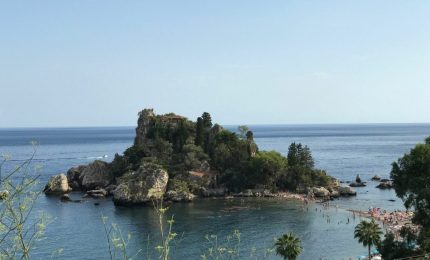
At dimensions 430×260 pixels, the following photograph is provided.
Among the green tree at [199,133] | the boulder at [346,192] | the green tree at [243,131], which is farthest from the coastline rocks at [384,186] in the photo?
the green tree at [199,133]

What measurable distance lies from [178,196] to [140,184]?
26.0 feet

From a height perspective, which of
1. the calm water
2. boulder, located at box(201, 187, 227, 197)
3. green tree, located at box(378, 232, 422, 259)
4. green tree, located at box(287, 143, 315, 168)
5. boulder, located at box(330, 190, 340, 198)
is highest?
green tree, located at box(287, 143, 315, 168)

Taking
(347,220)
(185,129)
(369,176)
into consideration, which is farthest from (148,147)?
(369,176)

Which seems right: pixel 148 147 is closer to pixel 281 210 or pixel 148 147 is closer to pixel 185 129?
pixel 185 129

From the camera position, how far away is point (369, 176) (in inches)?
4852

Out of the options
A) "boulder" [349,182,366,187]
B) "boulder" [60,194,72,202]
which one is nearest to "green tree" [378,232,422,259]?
"boulder" [60,194,72,202]

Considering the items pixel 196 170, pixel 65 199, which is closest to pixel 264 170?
pixel 196 170

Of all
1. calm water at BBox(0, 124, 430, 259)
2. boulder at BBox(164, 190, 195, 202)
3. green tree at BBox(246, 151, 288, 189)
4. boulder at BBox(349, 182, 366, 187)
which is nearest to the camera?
calm water at BBox(0, 124, 430, 259)

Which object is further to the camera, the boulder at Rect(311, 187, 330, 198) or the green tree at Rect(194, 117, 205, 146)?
the green tree at Rect(194, 117, 205, 146)

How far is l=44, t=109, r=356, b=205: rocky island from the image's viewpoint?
91438mm

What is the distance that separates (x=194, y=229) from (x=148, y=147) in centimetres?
3926

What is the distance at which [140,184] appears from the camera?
3401 inches

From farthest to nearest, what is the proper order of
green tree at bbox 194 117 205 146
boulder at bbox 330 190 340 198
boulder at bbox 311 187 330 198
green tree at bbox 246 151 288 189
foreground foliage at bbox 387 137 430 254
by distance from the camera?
green tree at bbox 194 117 205 146
green tree at bbox 246 151 288 189
boulder at bbox 330 190 340 198
boulder at bbox 311 187 330 198
foreground foliage at bbox 387 137 430 254

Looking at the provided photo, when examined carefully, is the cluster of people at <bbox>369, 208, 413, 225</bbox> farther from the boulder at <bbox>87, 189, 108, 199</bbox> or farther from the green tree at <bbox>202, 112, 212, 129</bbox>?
the boulder at <bbox>87, 189, 108, 199</bbox>
